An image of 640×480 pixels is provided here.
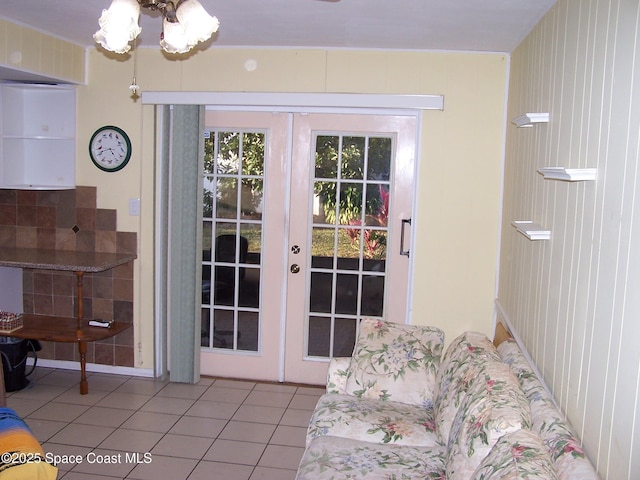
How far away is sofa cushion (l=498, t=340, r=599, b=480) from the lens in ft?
6.31

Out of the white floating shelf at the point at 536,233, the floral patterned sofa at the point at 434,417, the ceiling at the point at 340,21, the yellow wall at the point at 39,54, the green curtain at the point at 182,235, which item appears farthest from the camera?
the green curtain at the point at 182,235

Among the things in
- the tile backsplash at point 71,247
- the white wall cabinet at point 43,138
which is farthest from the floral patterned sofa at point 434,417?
the white wall cabinet at point 43,138

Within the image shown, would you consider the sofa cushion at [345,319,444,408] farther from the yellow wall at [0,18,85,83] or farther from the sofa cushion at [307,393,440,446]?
the yellow wall at [0,18,85,83]

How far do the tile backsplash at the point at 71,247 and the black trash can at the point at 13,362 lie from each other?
1.58 ft

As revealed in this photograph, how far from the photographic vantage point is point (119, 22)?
2.13 m

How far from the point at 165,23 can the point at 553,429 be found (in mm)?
1994

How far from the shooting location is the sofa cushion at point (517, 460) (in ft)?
5.91

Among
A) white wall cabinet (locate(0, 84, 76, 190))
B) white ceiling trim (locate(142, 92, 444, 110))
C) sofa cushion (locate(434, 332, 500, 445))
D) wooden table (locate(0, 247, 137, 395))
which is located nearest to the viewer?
sofa cushion (locate(434, 332, 500, 445))

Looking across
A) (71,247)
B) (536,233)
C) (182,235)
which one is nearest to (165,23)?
(536,233)

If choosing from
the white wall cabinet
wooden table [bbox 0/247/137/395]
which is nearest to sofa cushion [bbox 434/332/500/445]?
wooden table [bbox 0/247/137/395]

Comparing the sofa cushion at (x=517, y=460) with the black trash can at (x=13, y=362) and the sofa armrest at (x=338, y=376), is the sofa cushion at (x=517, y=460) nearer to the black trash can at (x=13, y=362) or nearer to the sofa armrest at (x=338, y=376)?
the sofa armrest at (x=338, y=376)

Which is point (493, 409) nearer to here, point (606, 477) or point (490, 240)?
point (606, 477)

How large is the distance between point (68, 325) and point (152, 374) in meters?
0.71

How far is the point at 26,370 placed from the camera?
486 centimetres
